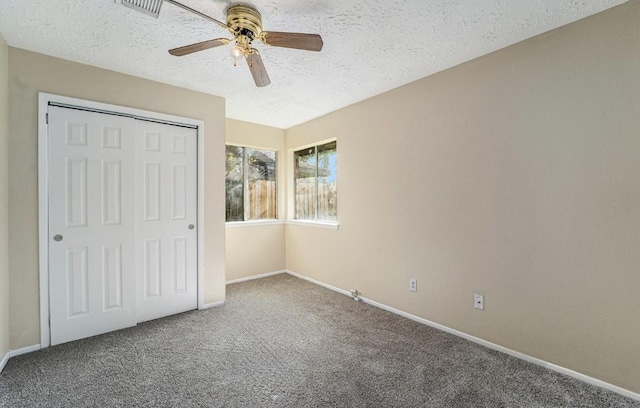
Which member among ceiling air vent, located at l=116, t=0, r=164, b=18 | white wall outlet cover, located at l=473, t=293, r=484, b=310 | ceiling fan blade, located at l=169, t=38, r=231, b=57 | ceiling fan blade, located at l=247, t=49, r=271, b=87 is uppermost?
ceiling air vent, located at l=116, t=0, r=164, b=18

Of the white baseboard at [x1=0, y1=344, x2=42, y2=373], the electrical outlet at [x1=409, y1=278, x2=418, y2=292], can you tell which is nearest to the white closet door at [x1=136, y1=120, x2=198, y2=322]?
the white baseboard at [x1=0, y1=344, x2=42, y2=373]

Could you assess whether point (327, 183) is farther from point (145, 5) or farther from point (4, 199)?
point (4, 199)

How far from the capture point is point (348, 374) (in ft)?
6.66

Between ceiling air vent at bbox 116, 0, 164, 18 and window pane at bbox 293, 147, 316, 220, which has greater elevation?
ceiling air vent at bbox 116, 0, 164, 18

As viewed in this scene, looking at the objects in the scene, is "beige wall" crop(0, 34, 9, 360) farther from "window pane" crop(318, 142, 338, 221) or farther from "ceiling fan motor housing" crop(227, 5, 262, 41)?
"window pane" crop(318, 142, 338, 221)

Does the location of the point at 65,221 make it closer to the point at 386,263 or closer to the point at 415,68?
the point at 386,263

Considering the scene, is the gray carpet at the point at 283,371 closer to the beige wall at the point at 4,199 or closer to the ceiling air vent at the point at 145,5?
the beige wall at the point at 4,199

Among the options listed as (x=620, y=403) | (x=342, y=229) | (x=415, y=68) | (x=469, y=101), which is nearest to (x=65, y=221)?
(x=342, y=229)

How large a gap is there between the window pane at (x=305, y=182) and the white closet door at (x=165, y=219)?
178 centimetres

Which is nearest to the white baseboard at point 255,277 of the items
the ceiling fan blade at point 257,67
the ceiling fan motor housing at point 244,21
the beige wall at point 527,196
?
the beige wall at point 527,196

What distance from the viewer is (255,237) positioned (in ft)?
14.7

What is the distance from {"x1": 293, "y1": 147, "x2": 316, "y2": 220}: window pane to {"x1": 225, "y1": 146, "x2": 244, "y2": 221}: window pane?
2.89 feet

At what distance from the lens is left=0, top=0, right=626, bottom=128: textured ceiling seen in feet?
5.95

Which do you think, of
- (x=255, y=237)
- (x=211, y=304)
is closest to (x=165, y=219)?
(x=211, y=304)
